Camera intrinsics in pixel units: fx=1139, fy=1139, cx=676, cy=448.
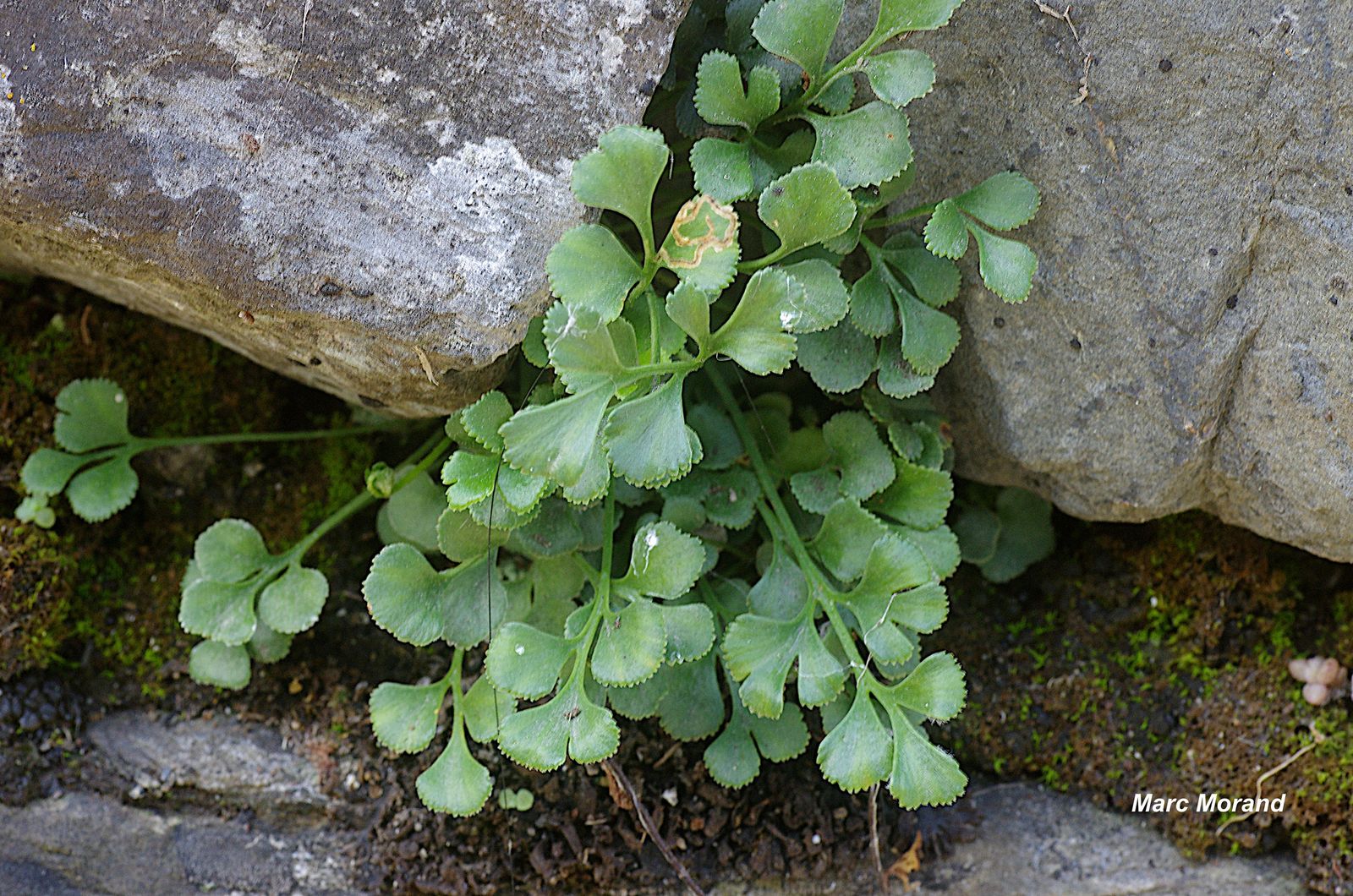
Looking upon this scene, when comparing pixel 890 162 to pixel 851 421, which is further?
pixel 851 421

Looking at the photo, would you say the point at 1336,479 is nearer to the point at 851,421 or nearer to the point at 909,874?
the point at 851,421

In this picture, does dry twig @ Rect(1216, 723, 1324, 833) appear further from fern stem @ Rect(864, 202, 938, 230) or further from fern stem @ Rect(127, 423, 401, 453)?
fern stem @ Rect(127, 423, 401, 453)

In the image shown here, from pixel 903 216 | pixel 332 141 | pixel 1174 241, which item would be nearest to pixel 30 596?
pixel 332 141

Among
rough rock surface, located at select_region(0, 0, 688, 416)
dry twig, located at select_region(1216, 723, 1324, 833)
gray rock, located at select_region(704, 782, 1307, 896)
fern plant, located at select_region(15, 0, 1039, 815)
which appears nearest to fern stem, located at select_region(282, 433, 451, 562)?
fern plant, located at select_region(15, 0, 1039, 815)

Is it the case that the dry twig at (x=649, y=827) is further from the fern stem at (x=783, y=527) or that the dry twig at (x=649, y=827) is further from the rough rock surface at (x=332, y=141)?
the rough rock surface at (x=332, y=141)

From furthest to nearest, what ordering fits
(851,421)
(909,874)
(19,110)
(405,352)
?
1. (909,874)
2. (851,421)
3. (405,352)
4. (19,110)

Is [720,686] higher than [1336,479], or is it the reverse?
[1336,479]

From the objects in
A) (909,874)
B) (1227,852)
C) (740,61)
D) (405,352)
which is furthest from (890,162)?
(1227,852)

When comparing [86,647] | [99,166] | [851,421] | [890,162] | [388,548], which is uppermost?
[890,162]
